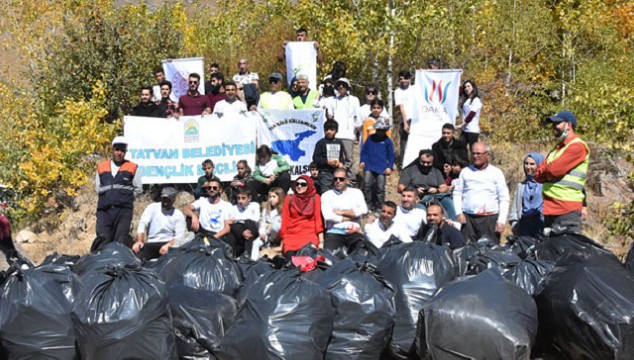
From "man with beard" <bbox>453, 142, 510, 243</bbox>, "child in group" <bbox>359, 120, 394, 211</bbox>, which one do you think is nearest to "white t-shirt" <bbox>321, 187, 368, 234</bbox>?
"man with beard" <bbox>453, 142, 510, 243</bbox>

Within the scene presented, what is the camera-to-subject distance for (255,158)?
13227 mm

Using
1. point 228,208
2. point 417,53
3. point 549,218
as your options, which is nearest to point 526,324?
point 549,218

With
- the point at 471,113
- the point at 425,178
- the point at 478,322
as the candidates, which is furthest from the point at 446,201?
the point at 478,322

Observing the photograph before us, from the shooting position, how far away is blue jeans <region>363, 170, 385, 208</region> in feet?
39.6

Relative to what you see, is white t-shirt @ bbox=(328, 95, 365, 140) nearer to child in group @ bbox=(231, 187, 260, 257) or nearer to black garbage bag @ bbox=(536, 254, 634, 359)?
child in group @ bbox=(231, 187, 260, 257)

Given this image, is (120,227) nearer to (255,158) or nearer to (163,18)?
(255,158)

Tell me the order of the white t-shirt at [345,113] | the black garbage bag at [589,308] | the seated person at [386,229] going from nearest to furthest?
the black garbage bag at [589,308], the seated person at [386,229], the white t-shirt at [345,113]

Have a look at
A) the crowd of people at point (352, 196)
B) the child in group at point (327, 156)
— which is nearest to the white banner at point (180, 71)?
the crowd of people at point (352, 196)

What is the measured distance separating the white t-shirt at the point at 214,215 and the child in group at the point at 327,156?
163 cm

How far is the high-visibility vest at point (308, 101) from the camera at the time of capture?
13477 mm

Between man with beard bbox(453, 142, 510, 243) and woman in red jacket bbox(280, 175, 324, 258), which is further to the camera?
man with beard bbox(453, 142, 510, 243)

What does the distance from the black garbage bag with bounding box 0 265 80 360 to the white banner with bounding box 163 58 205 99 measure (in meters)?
7.50

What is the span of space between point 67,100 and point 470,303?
924 cm

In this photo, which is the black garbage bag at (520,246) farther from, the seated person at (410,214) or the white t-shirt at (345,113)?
the white t-shirt at (345,113)
